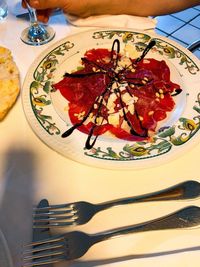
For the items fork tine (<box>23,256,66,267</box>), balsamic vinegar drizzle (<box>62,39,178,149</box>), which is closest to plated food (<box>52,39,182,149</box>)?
balsamic vinegar drizzle (<box>62,39,178,149</box>)

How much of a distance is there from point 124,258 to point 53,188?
18cm

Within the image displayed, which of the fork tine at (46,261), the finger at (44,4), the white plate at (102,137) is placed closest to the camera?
the fork tine at (46,261)

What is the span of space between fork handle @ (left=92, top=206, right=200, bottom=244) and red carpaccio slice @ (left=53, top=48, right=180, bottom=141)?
0.61 ft

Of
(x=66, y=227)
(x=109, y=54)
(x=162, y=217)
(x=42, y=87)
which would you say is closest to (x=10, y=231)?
(x=66, y=227)

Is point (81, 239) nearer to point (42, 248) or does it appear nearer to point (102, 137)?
point (42, 248)

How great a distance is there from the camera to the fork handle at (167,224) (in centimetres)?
50

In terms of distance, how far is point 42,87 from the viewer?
76 cm

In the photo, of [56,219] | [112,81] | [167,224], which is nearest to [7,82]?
[112,81]

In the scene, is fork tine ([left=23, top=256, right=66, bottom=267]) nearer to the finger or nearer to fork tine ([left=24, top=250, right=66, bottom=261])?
fork tine ([left=24, top=250, right=66, bottom=261])

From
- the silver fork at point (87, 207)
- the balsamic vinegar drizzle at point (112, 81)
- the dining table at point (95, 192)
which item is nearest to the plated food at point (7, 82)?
the dining table at point (95, 192)

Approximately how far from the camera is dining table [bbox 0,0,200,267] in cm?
50

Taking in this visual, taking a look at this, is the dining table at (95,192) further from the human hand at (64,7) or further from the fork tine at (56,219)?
the human hand at (64,7)

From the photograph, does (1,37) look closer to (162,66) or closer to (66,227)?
(162,66)

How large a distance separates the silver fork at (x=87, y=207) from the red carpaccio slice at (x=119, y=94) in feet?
0.45
